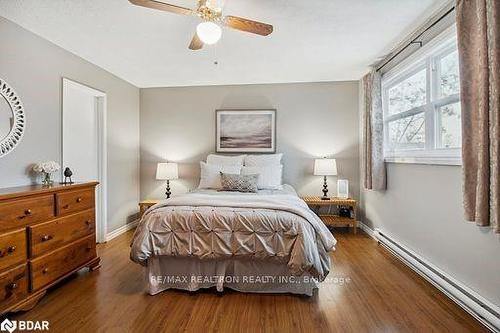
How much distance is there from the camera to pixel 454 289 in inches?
77.6

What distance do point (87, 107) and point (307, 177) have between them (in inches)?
133

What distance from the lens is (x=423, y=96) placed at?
8.47ft

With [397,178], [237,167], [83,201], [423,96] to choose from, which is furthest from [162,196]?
[423,96]

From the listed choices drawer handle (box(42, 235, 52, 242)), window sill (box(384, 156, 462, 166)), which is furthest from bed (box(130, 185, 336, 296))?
window sill (box(384, 156, 462, 166))

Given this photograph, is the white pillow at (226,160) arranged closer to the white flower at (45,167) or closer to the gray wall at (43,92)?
the gray wall at (43,92)

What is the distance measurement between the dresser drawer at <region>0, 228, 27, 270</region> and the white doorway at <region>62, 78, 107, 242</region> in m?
1.15

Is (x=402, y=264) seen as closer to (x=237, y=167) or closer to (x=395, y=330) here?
(x=395, y=330)

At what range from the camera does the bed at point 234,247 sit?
201 centimetres

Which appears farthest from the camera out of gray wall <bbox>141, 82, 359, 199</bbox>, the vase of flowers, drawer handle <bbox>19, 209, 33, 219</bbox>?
gray wall <bbox>141, 82, 359, 199</bbox>

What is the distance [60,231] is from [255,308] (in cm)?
180

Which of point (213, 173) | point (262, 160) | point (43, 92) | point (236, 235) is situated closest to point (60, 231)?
point (43, 92)

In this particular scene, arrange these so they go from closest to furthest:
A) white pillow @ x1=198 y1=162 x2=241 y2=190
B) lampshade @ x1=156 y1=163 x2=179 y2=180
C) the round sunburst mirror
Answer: the round sunburst mirror, white pillow @ x1=198 y1=162 x2=241 y2=190, lampshade @ x1=156 y1=163 x2=179 y2=180

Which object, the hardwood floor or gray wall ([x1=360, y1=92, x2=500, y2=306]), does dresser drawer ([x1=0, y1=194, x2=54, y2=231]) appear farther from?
Answer: gray wall ([x1=360, y1=92, x2=500, y2=306])

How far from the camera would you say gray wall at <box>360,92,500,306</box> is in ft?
5.69
